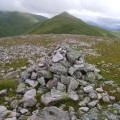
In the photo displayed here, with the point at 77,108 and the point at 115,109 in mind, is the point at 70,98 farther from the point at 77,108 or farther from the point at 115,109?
the point at 115,109

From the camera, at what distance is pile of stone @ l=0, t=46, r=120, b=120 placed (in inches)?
782

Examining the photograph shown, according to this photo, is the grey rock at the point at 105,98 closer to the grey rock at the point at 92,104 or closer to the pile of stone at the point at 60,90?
the pile of stone at the point at 60,90

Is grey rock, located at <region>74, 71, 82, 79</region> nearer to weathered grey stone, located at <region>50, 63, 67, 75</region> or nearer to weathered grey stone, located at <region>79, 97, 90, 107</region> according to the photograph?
weathered grey stone, located at <region>50, 63, 67, 75</region>

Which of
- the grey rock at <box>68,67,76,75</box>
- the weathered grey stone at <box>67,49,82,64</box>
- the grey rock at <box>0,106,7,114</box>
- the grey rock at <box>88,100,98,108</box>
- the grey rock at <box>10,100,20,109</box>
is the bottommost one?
the grey rock at <box>0,106,7,114</box>

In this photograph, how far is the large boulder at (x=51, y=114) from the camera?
62.2ft

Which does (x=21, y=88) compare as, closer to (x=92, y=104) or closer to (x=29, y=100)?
(x=29, y=100)

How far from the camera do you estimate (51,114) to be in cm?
1930

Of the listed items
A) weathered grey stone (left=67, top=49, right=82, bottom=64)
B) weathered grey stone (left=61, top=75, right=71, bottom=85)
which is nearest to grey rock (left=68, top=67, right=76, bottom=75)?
weathered grey stone (left=61, top=75, right=71, bottom=85)

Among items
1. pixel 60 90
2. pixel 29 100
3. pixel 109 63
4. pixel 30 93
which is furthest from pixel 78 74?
pixel 109 63

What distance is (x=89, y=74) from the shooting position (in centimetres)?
2469

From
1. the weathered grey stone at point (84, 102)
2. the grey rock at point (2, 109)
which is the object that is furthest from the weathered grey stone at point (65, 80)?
the grey rock at point (2, 109)

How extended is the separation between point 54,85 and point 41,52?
2232cm

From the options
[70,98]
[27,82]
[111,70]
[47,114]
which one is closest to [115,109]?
[70,98]

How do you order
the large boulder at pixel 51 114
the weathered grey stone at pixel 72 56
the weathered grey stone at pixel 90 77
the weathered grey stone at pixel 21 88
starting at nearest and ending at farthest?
the large boulder at pixel 51 114
the weathered grey stone at pixel 21 88
the weathered grey stone at pixel 90 77
the weathered grey stone at pixel 72 56
